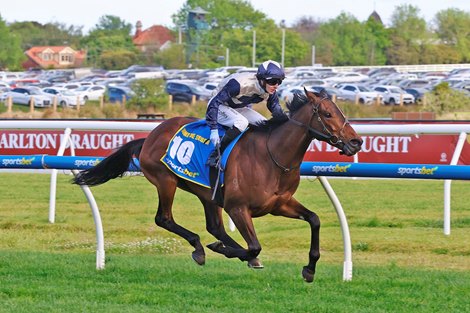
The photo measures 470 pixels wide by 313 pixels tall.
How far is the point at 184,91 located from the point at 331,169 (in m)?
39.9

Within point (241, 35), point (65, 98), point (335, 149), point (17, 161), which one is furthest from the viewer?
point (241, 35)

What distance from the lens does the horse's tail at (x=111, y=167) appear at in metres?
7.36

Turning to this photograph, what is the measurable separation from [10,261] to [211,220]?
1.67 meters

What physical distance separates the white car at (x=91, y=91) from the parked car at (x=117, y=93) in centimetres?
109

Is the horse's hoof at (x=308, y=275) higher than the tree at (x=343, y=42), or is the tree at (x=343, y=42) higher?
the tree at (x=343, y=42)

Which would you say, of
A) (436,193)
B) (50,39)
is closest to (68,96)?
(436,193)

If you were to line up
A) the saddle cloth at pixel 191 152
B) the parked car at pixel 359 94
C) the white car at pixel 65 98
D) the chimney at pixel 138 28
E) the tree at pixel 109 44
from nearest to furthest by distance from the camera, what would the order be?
the saddle cloth at pixel 191 152 < the parked car at pixel 359 94 < the white car at pixel 65 98 < the tree at pixel 109 44 < the chimney at pixel 138 28

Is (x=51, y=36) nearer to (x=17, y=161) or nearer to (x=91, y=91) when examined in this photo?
(x=91, y=91)

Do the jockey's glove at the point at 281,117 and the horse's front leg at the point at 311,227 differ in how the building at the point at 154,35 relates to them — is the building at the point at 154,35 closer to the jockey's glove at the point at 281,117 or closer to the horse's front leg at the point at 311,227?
the jockey's glove at the point at 281,117

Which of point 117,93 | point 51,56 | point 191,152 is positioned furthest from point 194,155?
point 51,56

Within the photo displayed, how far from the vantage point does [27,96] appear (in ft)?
148

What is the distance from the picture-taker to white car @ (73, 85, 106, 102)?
158 feet

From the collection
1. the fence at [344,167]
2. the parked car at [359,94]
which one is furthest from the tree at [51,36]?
the fence at [344,167]

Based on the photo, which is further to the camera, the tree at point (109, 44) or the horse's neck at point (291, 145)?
the tree at point (109, 44)
